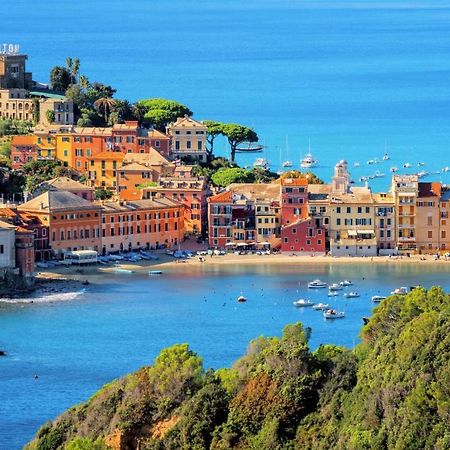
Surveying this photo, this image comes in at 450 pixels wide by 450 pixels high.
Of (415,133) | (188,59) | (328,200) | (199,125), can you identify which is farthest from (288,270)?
(188,59)

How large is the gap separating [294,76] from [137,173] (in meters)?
59.6

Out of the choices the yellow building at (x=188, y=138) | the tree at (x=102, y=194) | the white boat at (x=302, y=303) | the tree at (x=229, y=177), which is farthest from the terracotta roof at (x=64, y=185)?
the white boat at (x=302, y=303)

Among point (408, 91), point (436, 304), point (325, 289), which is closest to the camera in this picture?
point (436, 304)

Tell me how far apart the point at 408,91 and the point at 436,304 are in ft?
270

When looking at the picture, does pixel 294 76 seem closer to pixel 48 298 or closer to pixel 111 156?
pixel 111 156

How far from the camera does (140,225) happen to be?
68.9 meters

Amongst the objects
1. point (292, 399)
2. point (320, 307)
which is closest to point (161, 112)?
point (320, 307)

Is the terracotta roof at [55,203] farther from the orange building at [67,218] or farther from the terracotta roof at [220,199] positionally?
the terracotta roof at [220,199]

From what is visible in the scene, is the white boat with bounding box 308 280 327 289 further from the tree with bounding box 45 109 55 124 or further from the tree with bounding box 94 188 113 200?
the tree with bounding box 45 109 55 124

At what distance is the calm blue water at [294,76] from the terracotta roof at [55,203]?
16068mm

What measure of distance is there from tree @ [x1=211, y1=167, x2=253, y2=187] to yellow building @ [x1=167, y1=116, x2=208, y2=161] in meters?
2.90

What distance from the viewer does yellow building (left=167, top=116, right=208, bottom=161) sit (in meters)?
77.6

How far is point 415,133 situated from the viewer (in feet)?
334

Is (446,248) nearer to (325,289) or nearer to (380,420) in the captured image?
(325,289)
